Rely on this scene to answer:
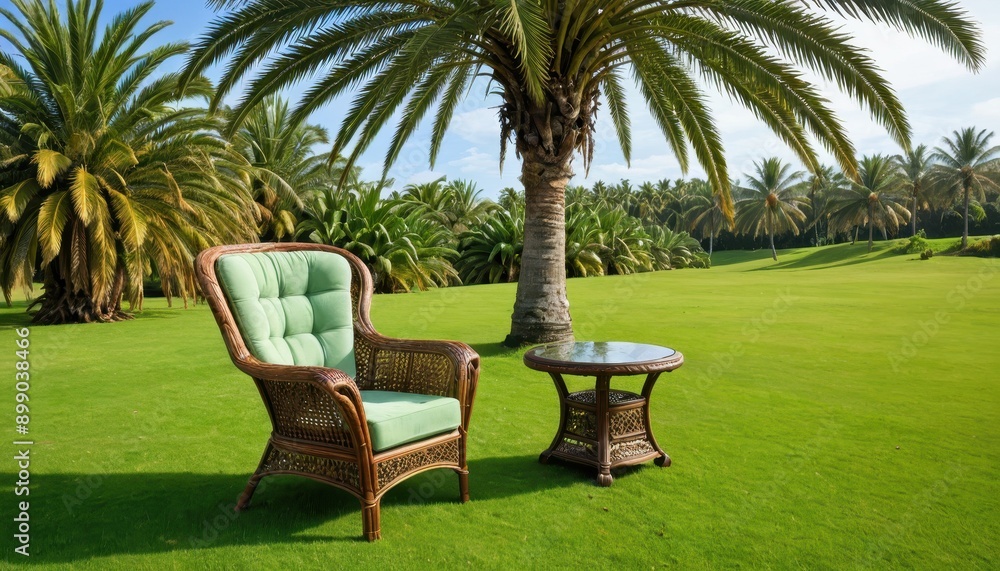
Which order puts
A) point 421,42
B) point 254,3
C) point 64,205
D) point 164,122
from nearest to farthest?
point 421,42 → point 254,3 → point 64,205 → point 164,122

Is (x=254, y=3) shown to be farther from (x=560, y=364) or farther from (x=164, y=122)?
(x=164, y=122)

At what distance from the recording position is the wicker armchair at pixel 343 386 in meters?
3.31

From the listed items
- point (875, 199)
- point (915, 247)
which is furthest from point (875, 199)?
point (915, 247)

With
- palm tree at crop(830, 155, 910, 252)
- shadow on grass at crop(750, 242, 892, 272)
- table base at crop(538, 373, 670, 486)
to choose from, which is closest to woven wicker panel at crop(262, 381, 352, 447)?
table base at crop(538, 373, 670, 486)

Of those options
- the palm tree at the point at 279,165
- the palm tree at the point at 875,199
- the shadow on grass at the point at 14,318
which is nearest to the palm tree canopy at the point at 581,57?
the shadow on grass at the point at 14,318

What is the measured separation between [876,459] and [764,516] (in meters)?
1.49

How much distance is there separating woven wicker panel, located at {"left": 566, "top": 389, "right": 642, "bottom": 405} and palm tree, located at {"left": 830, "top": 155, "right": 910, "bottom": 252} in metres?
48.9

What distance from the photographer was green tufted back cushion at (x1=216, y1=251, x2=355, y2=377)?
3.73 metres

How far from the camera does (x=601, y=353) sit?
175 inches

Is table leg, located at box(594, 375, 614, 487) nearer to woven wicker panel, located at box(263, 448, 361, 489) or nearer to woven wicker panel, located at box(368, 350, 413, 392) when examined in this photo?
woven wicker panel, located at box(368, 350, 413, 392)

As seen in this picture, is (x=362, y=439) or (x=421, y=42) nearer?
(x=362, y=439)

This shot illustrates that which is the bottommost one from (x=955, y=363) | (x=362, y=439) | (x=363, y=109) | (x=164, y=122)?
(x=955, y=363)

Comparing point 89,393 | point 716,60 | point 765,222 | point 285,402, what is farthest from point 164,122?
point 765,222

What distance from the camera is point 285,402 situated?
11.7ft
